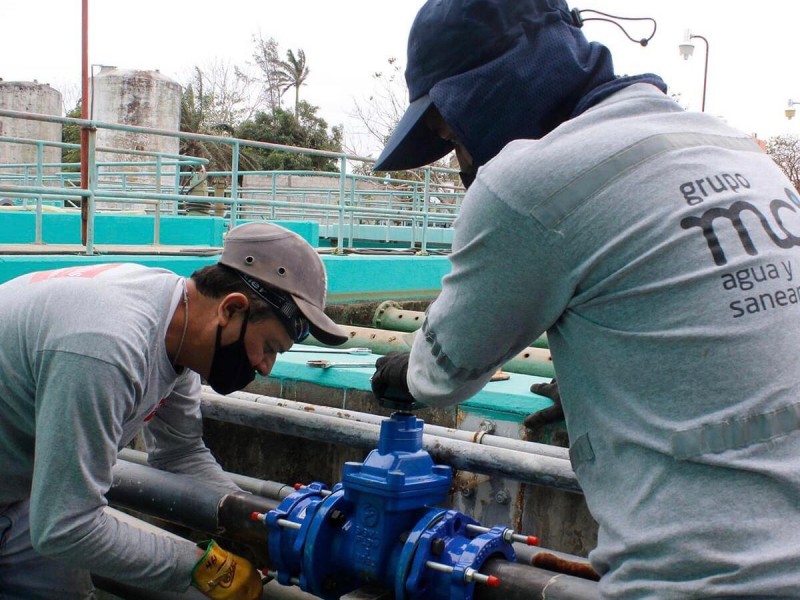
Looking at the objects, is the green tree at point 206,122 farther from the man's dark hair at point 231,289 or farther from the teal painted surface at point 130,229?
the man's dark hair at point 231,289

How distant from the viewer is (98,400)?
2.25m

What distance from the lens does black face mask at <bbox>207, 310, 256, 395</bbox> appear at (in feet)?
8.54

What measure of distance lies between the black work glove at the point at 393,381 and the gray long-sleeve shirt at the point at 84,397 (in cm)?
68

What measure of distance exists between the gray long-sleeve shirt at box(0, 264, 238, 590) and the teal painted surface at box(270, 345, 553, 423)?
4.64ft

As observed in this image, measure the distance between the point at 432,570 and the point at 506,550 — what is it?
0.74 feet

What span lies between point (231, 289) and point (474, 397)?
1.42m

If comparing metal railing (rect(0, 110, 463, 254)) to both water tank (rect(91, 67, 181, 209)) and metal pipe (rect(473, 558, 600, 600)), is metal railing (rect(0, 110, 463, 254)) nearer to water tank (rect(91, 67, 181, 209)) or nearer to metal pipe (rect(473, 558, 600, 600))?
water tank (rect(91, 67, 181, 209))

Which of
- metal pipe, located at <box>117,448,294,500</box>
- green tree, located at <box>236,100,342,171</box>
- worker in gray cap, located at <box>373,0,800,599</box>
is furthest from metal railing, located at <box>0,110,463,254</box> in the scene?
green tree, located at <box>236,100,342,171</box>

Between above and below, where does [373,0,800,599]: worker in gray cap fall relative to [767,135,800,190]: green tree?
below

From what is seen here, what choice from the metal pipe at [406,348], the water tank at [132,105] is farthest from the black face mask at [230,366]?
the water tank at [132,105]

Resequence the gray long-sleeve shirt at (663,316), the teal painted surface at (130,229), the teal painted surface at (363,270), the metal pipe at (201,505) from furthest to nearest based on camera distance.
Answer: the teal painted surface at (130,229)
the teal painted surface at (363,270)
the metal pipe at (201,505)
the gray long-sleeve shirt at (663,316)

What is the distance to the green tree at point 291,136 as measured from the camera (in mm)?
35594

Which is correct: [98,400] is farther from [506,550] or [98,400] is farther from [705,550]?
[705,550]

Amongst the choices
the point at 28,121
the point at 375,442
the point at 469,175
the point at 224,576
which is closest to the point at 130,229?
the point at 375,442
